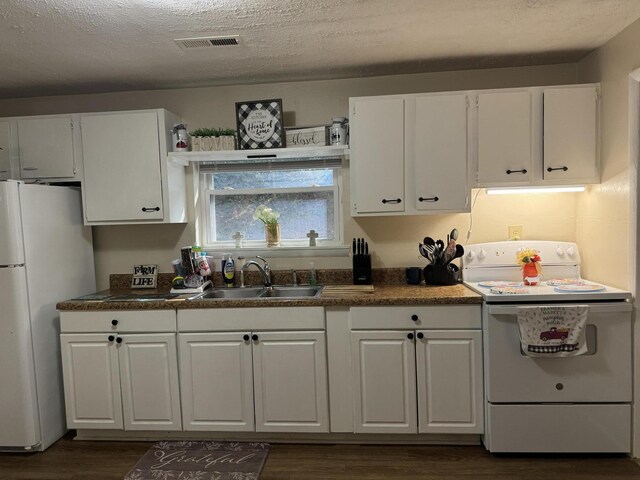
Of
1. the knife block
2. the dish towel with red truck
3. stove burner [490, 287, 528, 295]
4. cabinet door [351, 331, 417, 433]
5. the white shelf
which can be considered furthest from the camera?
the knife block

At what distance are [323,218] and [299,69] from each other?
99 cm

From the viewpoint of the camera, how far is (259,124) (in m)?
2.89

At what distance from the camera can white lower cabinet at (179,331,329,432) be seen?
8.32ft

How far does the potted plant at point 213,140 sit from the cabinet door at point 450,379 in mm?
1667

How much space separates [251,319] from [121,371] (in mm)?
833

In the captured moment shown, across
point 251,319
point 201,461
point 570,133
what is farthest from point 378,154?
point 201,461

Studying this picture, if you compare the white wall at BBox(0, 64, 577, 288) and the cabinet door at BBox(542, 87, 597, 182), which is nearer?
the cabinet door at BBox(542, 87, 597, 182)

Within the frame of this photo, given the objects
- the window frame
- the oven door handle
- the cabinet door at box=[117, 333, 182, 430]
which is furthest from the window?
the oven door handle

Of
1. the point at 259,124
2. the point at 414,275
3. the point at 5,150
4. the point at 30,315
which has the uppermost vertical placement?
the point at 259,124

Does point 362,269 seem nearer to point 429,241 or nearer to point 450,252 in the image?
point 429,241

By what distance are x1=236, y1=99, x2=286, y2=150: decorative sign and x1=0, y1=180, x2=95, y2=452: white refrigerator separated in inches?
47.4

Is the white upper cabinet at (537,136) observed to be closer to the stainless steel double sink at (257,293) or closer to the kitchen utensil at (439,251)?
the kitchen utensil at (439,251)

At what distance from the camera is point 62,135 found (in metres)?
2.90

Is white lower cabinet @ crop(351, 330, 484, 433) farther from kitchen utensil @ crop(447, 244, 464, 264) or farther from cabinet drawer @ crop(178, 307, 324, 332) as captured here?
kitchen utensil @ crop(447, 244, 464, 264)
